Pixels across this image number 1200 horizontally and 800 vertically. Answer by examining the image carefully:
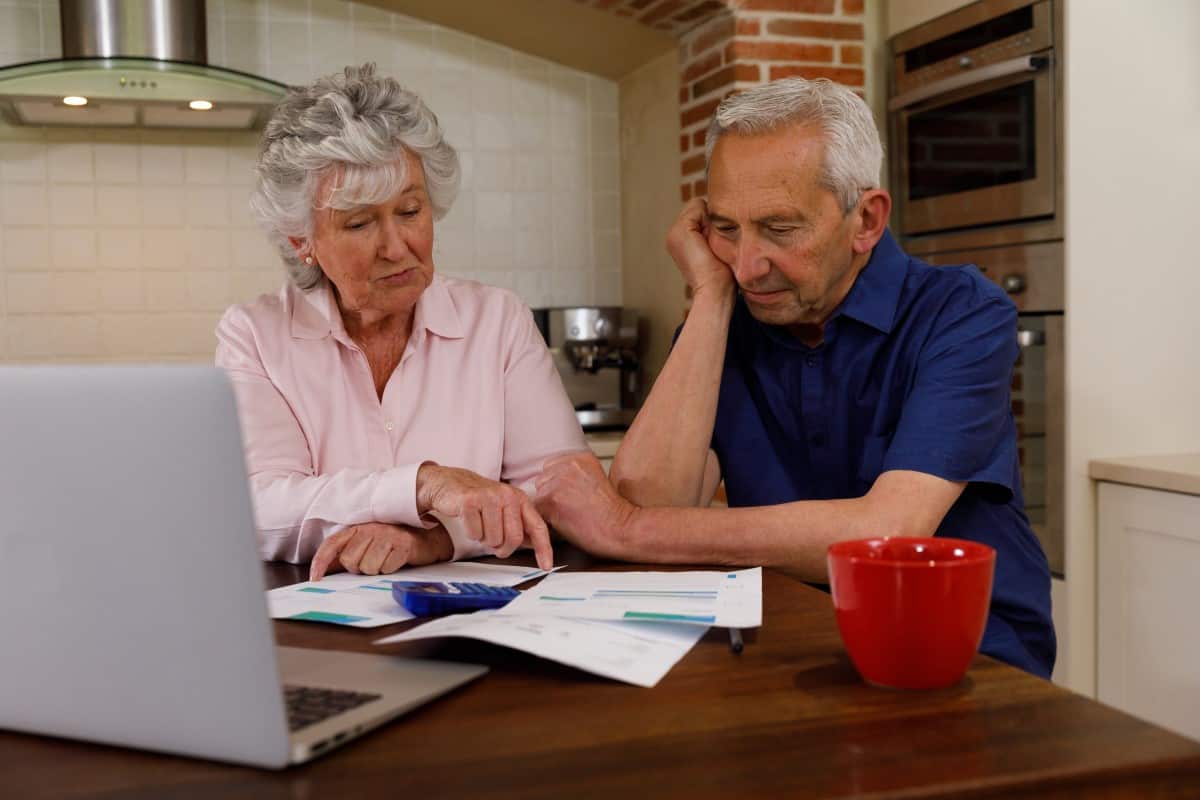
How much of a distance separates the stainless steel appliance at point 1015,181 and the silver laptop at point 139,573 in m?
2.29

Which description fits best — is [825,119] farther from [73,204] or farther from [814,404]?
[73,204]

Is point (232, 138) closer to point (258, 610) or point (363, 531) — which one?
point (363, 531)

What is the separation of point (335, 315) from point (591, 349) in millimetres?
1984

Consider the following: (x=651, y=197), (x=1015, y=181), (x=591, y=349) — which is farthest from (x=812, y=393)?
(x=651, y=197)

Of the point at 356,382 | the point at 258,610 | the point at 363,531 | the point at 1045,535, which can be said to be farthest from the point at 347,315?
the point at 1045,535

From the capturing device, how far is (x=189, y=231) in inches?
152

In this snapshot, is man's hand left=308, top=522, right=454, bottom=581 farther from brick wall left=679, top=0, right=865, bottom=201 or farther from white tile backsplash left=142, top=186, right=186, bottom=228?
white tile backsplash left=142, top=186, right=186, bottom=228

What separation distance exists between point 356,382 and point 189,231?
2263mm

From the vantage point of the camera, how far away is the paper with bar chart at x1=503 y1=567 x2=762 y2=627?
104cm

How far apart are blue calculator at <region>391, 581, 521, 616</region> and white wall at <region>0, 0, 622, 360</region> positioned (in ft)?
9.71

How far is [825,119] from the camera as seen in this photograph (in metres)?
1.62

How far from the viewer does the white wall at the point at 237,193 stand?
3750 mm

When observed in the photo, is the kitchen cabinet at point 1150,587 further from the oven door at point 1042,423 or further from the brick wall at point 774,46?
the brick wall at point 774,46

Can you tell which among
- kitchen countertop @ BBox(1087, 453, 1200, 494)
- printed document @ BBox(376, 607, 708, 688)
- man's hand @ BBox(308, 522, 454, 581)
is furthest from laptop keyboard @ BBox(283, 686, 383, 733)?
kitchen countertop @ BBox(1087, 453, 1200, 494)
